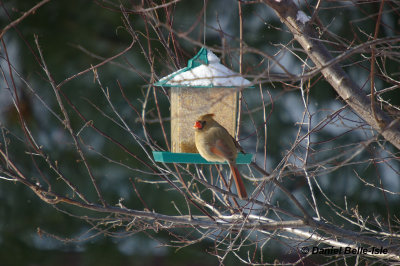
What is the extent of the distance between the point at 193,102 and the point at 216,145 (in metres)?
0.44

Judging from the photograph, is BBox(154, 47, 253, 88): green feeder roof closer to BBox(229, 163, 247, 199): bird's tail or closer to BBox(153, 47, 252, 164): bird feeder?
BBox(153, 47, 252, 164): bird feeder

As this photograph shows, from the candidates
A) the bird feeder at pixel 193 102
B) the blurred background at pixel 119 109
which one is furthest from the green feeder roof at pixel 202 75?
the blurred background at pixel 119 109

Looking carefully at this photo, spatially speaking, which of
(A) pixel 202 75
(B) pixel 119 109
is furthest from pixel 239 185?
(B) pixel 119 109

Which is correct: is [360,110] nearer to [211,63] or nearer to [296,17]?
[296,17]

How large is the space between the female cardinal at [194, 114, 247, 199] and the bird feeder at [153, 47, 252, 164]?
3.0 inches

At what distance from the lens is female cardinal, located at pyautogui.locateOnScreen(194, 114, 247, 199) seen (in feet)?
8.05

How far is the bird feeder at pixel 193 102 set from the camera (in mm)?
2479

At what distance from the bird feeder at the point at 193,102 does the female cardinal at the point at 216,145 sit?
76 mm

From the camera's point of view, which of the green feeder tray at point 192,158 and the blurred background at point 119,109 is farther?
the blurred background at point 119,109

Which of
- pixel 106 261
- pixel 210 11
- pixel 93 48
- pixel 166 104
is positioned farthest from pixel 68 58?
pixel 106 261

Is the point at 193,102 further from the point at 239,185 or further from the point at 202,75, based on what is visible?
the point at 239,185

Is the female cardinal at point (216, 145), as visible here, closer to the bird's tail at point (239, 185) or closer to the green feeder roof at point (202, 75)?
the bird's tail at point (239, 185)

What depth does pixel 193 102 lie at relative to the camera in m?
2.79

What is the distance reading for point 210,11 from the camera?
4426 mm
